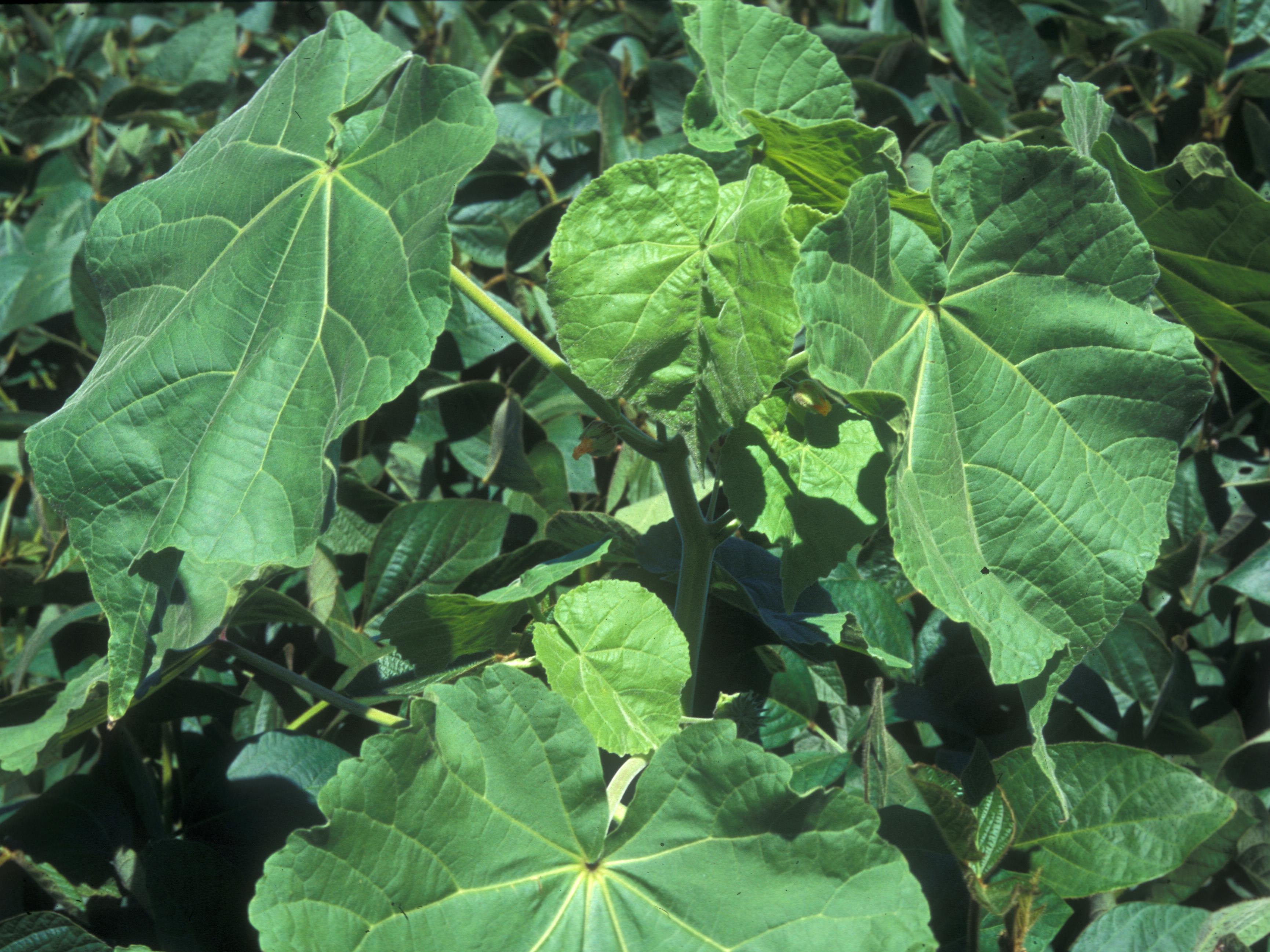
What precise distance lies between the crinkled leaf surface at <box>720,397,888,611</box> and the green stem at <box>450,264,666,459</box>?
64 mm

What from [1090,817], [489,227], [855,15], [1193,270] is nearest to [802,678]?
[1090,817]

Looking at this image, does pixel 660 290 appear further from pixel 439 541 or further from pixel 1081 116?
pixel 439 541

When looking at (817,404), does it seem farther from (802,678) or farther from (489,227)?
(489,227)

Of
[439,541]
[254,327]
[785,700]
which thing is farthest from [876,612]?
[254,327]

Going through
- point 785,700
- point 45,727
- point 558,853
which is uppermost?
point 558,853

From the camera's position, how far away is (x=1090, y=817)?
0.85 metres

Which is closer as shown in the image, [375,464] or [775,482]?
[775,482]

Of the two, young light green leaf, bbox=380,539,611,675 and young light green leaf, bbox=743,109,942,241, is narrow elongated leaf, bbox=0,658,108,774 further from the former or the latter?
young light green leaf, bbox=743,109,942,241

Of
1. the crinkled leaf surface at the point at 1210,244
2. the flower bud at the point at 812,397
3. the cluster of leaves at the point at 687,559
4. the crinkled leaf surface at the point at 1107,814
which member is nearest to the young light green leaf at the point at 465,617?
the cluster of leaves at the point at 687,559

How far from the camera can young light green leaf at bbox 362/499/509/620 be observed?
115 centimetres

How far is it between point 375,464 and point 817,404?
87 cm

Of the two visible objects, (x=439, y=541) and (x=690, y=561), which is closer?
(x=690, y=561)

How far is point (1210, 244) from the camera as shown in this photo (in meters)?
0.84

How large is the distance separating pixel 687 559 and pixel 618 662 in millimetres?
129
